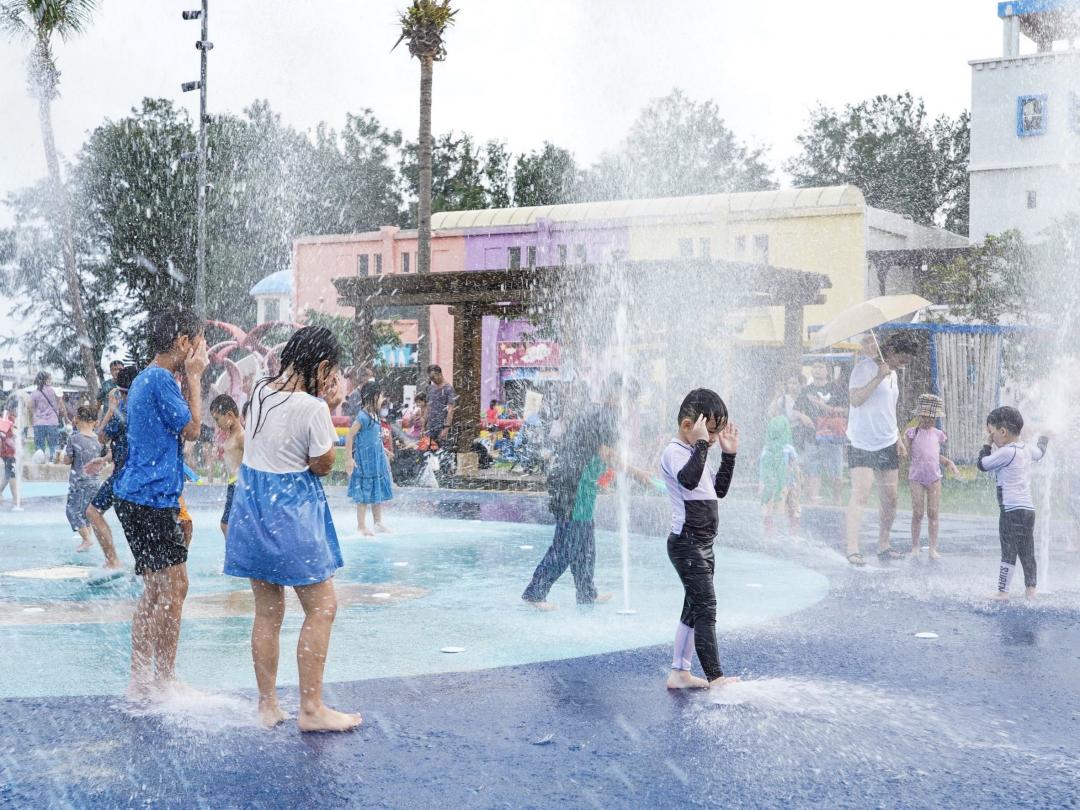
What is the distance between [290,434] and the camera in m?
4.84

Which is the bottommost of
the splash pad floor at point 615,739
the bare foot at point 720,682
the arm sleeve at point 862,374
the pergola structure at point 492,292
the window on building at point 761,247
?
the splash pad floor at point 615,739

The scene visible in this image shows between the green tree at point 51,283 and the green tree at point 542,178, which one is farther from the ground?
the green tree at point 542,178

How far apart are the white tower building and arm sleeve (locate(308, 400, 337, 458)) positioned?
45.8 meters

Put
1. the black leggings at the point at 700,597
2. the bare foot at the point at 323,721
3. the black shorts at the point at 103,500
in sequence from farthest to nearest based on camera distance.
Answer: the black shorts at the point at 103,500, the black leggings at the point at 700,597, the bare foot at the point at 323,721

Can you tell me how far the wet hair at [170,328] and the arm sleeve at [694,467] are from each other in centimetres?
222

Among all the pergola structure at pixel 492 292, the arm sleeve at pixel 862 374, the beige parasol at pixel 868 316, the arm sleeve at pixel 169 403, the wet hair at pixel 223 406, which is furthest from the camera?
the pergola structure at pixel 492 292

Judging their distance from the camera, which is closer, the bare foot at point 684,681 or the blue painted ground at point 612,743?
the blue painted ground at point 612,743

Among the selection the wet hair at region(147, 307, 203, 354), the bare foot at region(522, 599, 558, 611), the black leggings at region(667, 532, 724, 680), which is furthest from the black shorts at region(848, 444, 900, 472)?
the wet hair at region(147, 307, 203, 354)

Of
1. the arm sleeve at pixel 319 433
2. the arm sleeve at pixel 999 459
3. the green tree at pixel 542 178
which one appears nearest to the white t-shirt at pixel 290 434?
the arm sleeve at pixel 319 433

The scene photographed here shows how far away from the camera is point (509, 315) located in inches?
845

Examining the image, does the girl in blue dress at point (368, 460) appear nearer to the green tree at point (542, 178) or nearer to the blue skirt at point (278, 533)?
the blue skirt at point (278, 533)

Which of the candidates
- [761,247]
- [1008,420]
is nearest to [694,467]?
[1008,420]

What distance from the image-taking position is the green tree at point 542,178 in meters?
61.9

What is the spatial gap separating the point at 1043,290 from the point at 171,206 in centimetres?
3053
